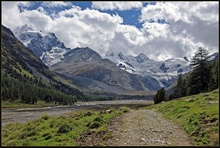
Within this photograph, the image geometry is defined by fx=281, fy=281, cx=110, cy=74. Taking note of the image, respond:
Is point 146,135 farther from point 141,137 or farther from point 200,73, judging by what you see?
point 200,73

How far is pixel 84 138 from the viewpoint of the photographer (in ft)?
71.6

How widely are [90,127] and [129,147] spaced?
29.8ft

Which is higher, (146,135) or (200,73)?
(200,73)

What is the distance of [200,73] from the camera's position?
256 ft

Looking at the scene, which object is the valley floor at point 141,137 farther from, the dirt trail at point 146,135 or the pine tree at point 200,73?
the pine tree at point 200,73

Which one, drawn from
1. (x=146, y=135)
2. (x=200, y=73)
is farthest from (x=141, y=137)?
(x=200, y=73)

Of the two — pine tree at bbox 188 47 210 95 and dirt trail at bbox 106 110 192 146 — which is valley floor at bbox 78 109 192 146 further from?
pine tree at bbox 188 47 210 95

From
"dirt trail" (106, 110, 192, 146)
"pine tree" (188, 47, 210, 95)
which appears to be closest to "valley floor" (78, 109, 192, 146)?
"dirt trail" (106, 110, 192, 146)

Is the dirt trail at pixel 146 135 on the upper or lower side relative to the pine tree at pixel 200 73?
lower

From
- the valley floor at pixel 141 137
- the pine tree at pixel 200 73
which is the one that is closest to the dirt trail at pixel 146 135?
the valley floor at pixel 141 137

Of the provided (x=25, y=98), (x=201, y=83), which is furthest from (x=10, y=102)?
(x=201, y=83)

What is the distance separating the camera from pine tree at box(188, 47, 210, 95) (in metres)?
77.1

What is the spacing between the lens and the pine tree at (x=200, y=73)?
253 ft

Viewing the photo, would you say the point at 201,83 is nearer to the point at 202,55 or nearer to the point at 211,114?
the point at 202,55
